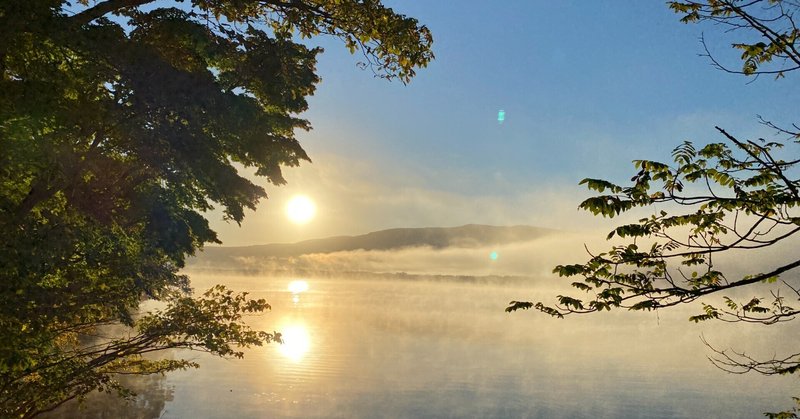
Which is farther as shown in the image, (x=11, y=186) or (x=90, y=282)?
(x=90, y=282)

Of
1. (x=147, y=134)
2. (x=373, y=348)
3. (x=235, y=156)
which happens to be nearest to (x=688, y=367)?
(x=373, y=348)

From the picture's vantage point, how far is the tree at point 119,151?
7.54 metres

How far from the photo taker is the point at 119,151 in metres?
12.9

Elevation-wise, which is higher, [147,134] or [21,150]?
[147,134]

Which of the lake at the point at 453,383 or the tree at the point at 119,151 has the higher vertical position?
the tree at the point at 119,151

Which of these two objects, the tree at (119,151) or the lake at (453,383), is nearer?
the tree at (119,151)

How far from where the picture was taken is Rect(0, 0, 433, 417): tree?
297 inches

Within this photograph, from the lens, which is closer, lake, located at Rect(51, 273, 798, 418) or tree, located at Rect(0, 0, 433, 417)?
tree, located at Rect(0, 0, 433, 417)

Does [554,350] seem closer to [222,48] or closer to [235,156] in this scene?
[235,156]

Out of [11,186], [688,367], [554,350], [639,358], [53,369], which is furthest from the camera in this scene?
[554,350]

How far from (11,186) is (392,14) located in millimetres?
7643

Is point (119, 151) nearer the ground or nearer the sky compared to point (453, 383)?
nearer the sky

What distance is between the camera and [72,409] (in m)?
26.7

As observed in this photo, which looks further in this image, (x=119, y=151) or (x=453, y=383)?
(x=453, y=383)
